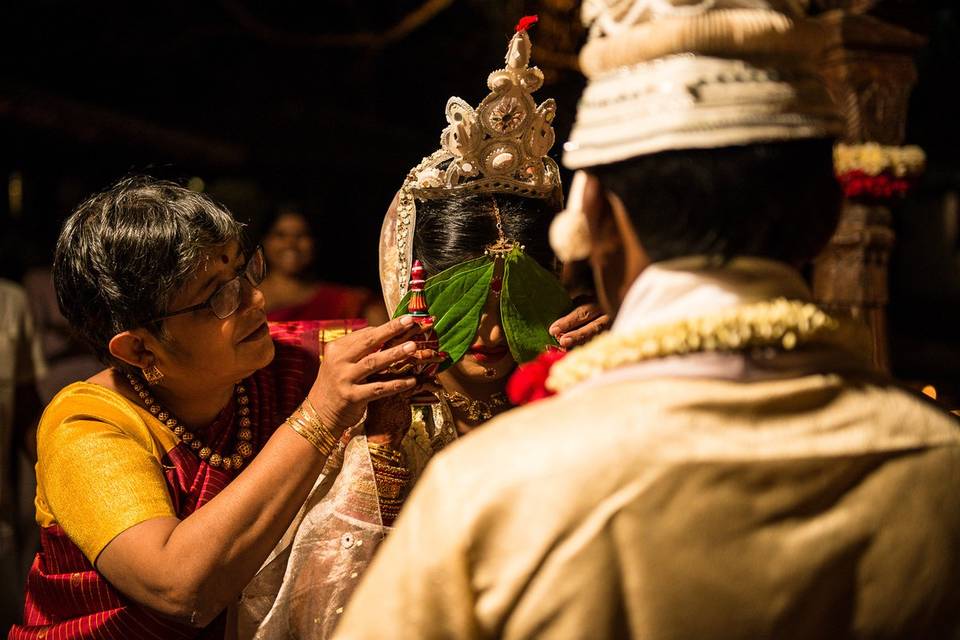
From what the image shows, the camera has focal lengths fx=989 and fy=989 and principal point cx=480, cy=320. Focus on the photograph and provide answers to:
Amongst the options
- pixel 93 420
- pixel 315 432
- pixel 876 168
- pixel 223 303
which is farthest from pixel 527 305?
pixel 876 168

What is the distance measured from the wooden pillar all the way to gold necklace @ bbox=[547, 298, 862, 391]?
2053 mm

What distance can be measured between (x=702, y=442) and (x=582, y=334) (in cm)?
116

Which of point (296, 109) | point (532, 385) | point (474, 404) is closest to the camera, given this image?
point (532, 385)

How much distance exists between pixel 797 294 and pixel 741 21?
1.12 feet

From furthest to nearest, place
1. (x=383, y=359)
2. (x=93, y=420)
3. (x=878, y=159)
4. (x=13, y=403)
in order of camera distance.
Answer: (x=13, y=403) → (x=878, y=159) → (x=93, y=420) → (x=383, y=359)

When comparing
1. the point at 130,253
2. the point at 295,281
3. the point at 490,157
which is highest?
the point at 490,157

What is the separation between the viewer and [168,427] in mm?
2277

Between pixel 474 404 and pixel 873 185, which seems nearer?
pixel 474 404

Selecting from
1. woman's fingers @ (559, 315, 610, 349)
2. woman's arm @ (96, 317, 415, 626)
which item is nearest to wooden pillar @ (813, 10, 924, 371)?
woman's fingers @ (559, 315, 610, 349)

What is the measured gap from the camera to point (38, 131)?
6809 mm

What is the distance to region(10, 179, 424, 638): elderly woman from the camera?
1.96m

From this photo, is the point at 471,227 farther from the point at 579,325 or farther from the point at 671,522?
the point at 671,522

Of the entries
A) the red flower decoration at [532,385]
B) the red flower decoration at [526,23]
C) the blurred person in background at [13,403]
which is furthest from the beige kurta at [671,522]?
the blurred person in background at [13,403]

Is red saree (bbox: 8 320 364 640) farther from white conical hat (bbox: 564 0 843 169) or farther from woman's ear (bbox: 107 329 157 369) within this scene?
white conical hat (bbox: 564 0 843 169)
